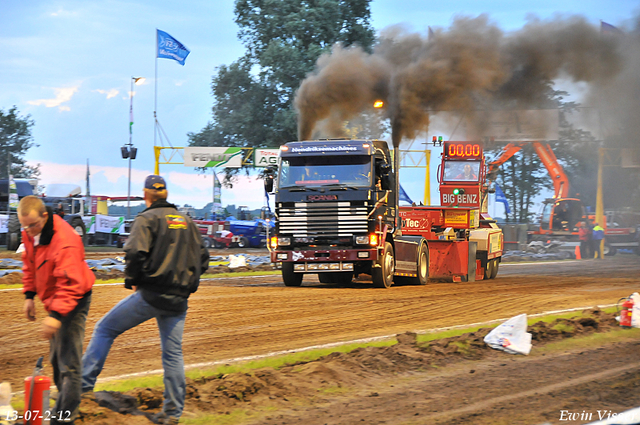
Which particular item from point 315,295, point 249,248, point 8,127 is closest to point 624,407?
point 315,295

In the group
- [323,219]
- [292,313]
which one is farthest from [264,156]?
[292,313]

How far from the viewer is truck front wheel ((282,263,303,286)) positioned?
16.9 m

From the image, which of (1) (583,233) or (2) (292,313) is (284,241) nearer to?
(2) (292,313)

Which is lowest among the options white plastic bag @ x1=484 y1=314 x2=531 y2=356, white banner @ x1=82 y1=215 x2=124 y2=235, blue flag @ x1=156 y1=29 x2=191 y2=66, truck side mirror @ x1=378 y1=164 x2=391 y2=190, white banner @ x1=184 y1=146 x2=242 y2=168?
white plastic bag @ x1=484 y1=314 x2=531 y2=356

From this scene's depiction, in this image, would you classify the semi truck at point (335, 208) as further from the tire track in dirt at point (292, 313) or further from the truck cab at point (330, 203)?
the tire track in dirt at point (292, 313)

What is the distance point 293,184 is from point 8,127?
65981 millimetres

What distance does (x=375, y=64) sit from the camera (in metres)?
23.9

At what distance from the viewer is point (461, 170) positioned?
2431 centimetres

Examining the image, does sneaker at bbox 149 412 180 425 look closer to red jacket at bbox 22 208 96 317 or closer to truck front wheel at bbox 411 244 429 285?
red jacket at bbox 22 208 96 317

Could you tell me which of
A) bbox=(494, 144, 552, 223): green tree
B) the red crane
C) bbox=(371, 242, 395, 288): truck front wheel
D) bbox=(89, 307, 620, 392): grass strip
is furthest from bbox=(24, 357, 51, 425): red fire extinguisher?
bbox=(494, 144, 552, 223): green tree

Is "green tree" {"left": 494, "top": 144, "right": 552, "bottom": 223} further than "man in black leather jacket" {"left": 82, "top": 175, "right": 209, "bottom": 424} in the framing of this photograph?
Yes

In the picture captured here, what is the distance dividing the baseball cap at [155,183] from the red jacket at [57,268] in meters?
0.75

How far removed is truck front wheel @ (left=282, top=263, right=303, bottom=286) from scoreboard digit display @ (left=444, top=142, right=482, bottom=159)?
31.6ft

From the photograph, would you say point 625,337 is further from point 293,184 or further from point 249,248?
point 249,248
